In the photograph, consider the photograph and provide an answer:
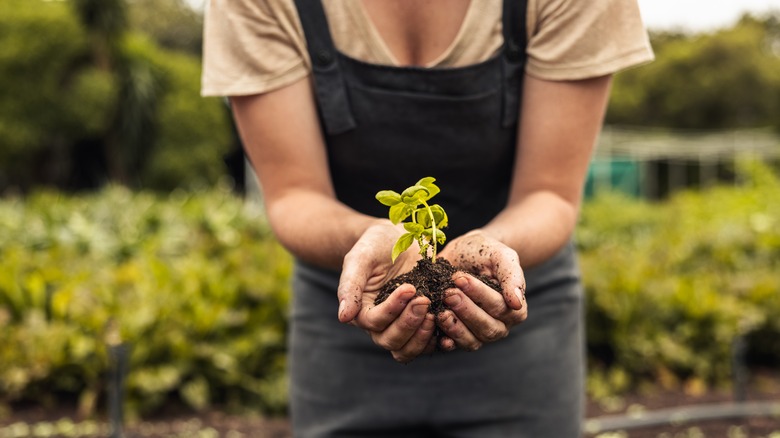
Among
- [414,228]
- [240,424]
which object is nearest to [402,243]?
[414,228]

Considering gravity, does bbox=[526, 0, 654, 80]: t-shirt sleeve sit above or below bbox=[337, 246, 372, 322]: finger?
above

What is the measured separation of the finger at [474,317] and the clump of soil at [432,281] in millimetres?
30

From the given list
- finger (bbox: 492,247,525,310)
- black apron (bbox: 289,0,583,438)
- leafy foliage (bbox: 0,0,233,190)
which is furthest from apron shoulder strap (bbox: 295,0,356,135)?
leafy foliage (bbox: 0,0,233,190)

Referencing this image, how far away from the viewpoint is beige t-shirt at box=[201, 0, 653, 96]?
5.82ft

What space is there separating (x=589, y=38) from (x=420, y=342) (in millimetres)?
750

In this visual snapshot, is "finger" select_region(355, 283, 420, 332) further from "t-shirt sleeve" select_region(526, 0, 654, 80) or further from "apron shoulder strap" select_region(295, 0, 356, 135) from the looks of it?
"t-shirt sleeve" select_region(526, 0, 654, 80)

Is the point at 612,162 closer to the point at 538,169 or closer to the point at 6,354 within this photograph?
the point at 6,354

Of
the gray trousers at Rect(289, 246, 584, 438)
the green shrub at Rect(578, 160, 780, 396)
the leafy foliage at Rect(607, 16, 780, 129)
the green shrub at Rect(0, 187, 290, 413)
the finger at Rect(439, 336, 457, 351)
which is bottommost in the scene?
the leafy foliage at Rect(607, 16, 780, 129)

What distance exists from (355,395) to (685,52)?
4231cm

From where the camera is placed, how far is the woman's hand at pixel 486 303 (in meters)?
1.40

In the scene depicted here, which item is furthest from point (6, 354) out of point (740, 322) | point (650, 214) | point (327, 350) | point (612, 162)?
point (612, 162)

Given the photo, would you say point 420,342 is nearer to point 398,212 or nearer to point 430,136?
point 398,212

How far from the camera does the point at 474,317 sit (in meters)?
1.42

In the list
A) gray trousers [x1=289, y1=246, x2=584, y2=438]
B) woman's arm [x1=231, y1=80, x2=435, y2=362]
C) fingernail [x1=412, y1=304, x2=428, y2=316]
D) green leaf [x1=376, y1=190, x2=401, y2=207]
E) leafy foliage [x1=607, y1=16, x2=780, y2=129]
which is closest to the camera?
fingernail [x1=412, y1=304, x2=428, y2=316]
